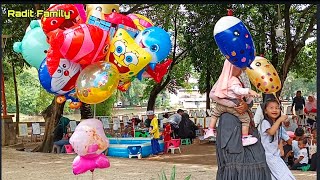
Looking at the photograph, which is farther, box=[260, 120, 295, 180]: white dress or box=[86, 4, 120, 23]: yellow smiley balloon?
box=[260, 120, 295, 180]: white dress

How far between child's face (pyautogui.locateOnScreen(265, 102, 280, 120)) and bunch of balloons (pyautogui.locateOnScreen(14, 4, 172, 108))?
3.69 feet

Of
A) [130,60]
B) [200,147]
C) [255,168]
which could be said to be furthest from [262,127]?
[200,147]

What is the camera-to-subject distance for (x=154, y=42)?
16.3 ft

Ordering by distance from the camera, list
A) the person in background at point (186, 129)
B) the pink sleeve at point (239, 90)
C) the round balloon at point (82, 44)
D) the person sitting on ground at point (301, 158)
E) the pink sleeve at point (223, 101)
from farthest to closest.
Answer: the person in background at point (186, 129), the person sitting on ground at point (301, 158), the round balloon at point (82, 44), the pink sleeve at point (223, 101), the pink sleeve at point (239, 90)

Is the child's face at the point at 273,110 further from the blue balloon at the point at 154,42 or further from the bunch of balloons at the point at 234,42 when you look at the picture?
the blue balloon at the point at 154,42

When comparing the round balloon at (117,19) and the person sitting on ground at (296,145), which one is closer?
the round balloon at (117,19)

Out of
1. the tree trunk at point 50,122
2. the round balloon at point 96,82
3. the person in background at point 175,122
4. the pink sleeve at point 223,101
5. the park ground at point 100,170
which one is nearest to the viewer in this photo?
the pink sleeve at point 223,101

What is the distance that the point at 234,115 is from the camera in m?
4.46

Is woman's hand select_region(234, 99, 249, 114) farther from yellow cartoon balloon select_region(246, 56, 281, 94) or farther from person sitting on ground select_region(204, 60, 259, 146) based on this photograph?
yellow cartoon balloon select_region(246, 56, 281, 94)

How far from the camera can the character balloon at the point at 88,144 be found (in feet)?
15.6

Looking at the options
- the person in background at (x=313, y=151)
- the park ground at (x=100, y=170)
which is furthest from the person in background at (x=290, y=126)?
the park ground at (x=100, y=170)

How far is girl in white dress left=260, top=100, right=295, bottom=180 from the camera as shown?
4898 mm

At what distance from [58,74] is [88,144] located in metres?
0.70

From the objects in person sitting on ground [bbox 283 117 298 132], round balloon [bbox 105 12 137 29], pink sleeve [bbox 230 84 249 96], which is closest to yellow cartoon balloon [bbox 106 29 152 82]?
round balloon [bbox 105 12 137 29]
